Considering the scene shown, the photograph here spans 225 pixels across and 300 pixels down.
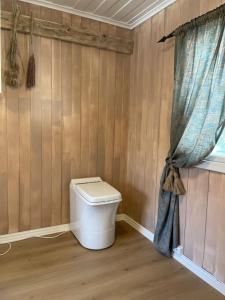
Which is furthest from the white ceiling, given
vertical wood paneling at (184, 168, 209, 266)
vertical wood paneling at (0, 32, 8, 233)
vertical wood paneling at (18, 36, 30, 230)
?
vertical wood paneling at (184, 168, 209, 266)

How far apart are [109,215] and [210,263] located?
0.92m

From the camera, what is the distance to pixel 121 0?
2242 mm

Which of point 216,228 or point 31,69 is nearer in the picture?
point 216,228

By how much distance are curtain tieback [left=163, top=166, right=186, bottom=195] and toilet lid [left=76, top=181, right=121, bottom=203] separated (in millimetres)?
459

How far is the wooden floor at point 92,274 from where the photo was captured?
1736 millimetres

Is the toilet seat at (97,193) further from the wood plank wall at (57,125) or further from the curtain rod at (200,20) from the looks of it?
the curtain rod at (200,20)

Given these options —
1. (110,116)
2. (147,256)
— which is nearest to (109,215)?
(147,256)

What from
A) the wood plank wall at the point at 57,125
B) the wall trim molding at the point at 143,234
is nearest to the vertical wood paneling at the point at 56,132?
the wood plank wall at the point at 57,125

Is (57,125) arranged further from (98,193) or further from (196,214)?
(196,214)

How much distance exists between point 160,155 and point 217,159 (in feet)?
2.17

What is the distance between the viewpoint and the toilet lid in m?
2.13

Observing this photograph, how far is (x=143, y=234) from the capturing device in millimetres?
2631

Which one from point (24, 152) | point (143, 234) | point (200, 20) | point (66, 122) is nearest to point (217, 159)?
point (200, 20)

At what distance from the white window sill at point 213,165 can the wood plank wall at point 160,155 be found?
0.05 meters
